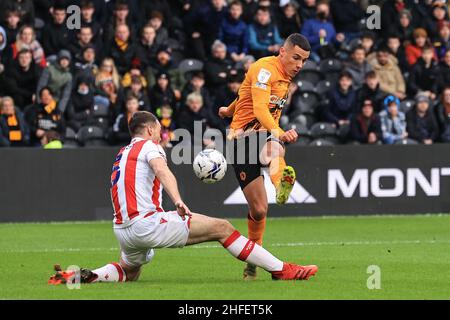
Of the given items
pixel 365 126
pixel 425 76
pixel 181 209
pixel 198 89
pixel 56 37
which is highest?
pixel 56 37

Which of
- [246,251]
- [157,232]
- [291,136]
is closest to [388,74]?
[291,136]

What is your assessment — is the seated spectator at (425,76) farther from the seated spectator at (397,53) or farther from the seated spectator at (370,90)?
the seated spectator at (370,90)

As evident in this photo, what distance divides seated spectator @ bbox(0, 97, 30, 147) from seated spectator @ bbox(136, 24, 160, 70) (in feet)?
9.46

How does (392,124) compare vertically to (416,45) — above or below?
below

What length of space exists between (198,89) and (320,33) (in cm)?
331

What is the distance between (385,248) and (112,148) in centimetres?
596

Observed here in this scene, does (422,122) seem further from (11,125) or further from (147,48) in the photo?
(11,125)

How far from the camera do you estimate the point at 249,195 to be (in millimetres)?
12406

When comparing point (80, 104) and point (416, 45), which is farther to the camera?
point (416, 45)

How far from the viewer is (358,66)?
23266mm

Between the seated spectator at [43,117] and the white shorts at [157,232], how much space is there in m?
9.62

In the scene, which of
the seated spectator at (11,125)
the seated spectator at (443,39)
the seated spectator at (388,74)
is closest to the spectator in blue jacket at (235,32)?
the seated spectator at (388,74)

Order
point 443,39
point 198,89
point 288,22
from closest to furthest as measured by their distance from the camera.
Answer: point 198,89, point 288,22, point 443,39
